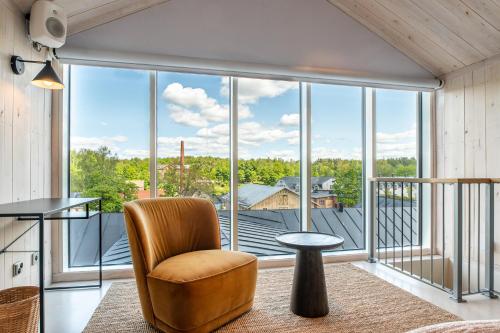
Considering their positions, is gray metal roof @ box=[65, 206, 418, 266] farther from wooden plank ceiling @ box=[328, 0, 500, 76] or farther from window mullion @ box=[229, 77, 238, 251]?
wooden plank ceiling @ box=[328, 0, 500, 76]

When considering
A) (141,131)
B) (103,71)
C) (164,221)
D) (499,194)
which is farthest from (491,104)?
(103,71)

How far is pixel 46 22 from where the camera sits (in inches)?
88.0

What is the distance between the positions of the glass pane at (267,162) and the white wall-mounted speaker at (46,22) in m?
1.64

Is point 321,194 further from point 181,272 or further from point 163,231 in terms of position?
point 181,272

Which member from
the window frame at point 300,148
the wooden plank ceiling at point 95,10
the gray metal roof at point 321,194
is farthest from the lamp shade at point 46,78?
the gray metal roof at point 321,194

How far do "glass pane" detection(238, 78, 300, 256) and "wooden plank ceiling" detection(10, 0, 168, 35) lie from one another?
3.91ft

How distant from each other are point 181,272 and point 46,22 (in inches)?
79.0

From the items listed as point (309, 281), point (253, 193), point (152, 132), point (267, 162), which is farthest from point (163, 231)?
point (267, 162)

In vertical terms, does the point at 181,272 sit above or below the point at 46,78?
below

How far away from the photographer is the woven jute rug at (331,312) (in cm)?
201

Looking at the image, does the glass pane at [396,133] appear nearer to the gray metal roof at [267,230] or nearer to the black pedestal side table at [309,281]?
the gray metal roof at [267,230]

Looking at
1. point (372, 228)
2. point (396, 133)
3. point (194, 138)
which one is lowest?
point (372, 228)

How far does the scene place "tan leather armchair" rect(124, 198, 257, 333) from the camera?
1.80 metres

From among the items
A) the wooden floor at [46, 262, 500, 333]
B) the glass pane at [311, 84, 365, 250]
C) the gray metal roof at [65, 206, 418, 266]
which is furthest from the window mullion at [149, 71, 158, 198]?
the glass pane at [311, 84, 365, 250]
